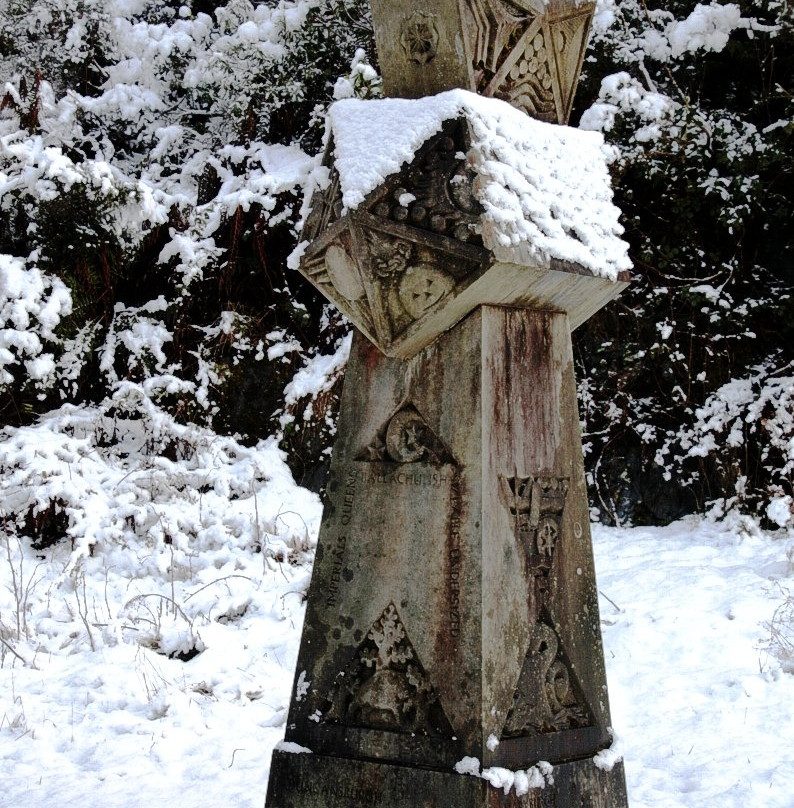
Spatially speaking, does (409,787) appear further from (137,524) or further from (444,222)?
(137,524)

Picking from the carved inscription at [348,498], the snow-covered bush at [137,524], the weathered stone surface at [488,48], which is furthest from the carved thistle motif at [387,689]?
the snow-covered bush at [137,524]

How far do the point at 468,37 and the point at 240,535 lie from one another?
3767 millimetres

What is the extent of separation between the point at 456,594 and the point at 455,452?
1.08 ft

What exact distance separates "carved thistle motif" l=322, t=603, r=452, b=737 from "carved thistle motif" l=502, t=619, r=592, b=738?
0.60 ft

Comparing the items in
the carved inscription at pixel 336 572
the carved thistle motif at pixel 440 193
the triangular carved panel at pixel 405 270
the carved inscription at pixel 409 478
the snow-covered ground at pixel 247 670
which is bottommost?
the snow-covered ground at pixel 247 670

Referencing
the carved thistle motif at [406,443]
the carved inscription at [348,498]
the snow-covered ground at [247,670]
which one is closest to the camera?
the carved thistle motif at [406,443]

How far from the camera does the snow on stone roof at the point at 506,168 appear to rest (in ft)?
6.41

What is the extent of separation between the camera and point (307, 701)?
212 centimetres

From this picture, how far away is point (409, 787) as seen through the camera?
1.91m

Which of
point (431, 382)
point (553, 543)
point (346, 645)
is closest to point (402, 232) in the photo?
point (431, 382)

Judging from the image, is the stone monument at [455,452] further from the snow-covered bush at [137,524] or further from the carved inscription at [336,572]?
the snow-covered bush at [137,524]

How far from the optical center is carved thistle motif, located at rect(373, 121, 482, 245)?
1.94 meters

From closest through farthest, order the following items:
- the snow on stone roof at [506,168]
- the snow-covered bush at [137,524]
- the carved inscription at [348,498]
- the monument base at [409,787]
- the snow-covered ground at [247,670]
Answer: the monument base at [409,787] → the snow on stone roof at [506,168] → the carved inscription at [348,498] → the snow-covered ground at [247,670] → the snow-covered bush at [137,524]

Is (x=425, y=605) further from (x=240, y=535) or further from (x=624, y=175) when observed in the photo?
(x=624, y=175)
